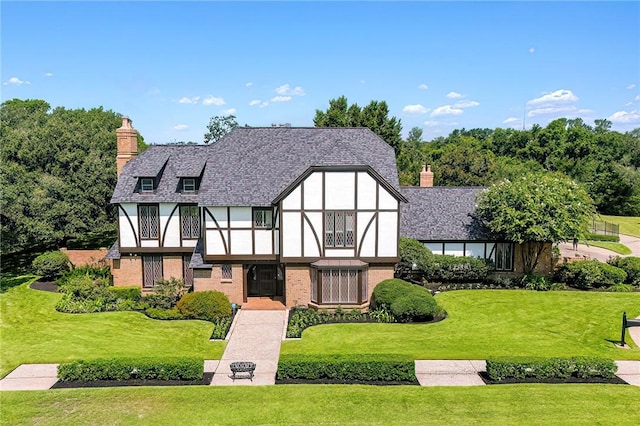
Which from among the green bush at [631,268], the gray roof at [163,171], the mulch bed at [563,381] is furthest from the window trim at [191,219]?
the green bush at [631,268]

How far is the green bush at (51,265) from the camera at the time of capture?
33344mm

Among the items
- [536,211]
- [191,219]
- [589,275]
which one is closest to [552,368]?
[536,211]

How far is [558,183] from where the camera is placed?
32.7 metres

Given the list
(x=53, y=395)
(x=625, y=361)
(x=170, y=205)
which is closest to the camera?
(x=53, y=395)

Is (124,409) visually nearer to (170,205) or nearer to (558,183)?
(170,205)

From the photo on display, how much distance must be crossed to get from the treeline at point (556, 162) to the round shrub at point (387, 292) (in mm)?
26252

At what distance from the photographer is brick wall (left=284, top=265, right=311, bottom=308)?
28375mm

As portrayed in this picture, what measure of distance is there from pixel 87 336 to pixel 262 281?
1006 cm

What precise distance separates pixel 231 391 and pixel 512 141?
85.4 m

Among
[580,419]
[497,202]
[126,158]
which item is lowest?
[580,419]

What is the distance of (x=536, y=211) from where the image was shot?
31234 mm

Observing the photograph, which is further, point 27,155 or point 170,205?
point 27,155

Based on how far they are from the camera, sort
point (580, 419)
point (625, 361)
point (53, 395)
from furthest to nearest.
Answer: point (625, 361), point (53, 395), point (580, 419)

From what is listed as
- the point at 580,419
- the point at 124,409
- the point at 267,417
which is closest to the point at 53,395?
the point at 124,409
